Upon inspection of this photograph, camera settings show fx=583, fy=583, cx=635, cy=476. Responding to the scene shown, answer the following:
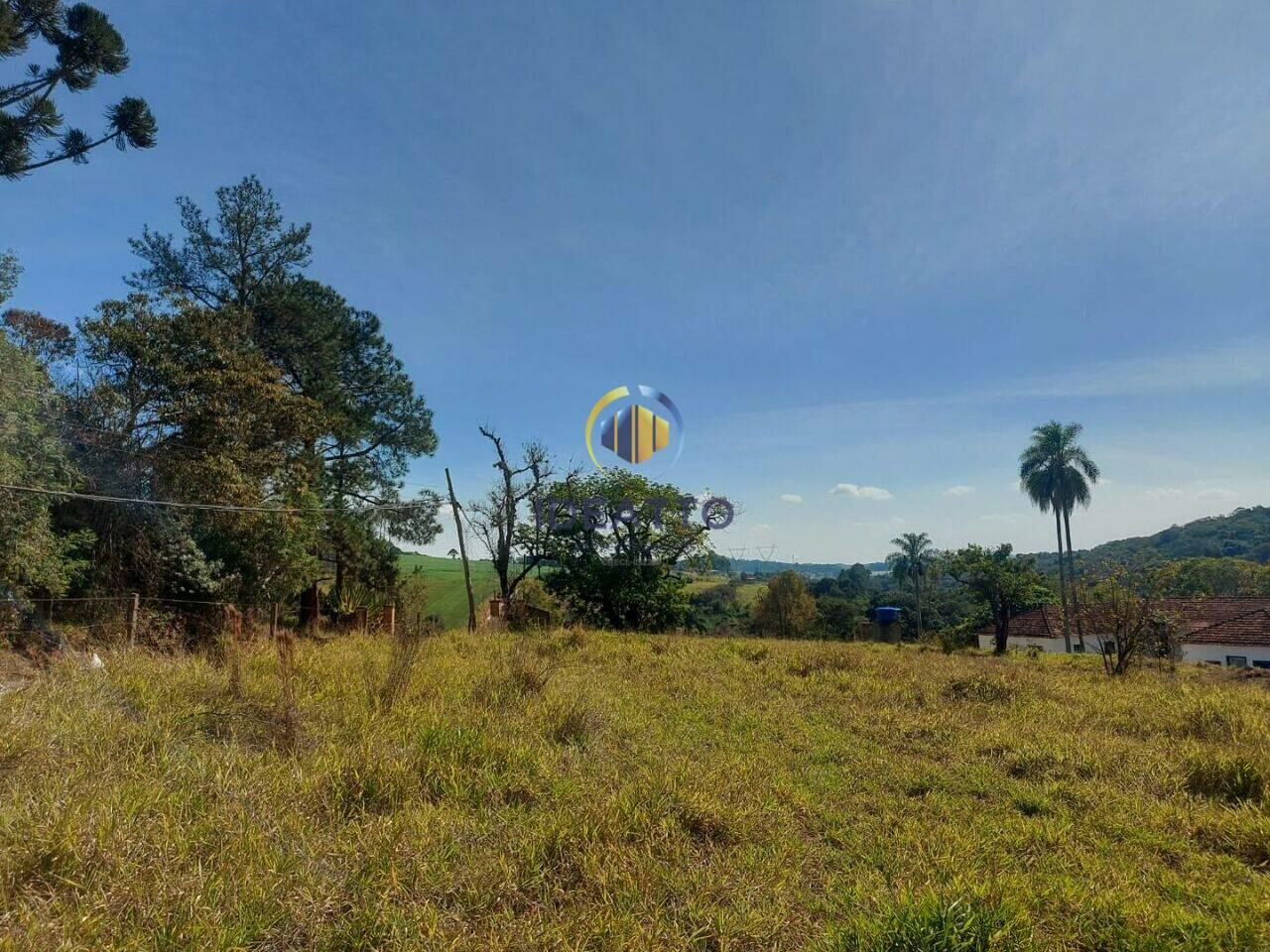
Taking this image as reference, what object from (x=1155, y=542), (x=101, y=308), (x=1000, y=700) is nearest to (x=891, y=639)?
(x=1000, y=700)

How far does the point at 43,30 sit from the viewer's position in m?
10.5

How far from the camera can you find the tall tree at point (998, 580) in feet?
97.9

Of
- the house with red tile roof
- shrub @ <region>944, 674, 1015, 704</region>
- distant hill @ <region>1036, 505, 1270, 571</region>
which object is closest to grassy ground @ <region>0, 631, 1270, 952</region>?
shrub @ <region>944, 674, 1015, 704</region>

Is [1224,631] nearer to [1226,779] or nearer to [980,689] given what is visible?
[980,689]

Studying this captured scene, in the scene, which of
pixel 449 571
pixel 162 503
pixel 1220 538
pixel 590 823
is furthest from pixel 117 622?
pixel 1220 538

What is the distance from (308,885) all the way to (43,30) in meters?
15.6

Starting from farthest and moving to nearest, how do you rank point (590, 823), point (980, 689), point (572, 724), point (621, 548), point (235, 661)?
point (621, 548) < point (980, 689) < point (235, 661) < point (572, 724) < point (590, 823)

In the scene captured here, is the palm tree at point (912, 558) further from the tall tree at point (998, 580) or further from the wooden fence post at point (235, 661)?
the wooden fence post at point (235, 661)

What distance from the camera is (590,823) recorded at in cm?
337

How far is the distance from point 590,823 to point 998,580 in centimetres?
A: 3280

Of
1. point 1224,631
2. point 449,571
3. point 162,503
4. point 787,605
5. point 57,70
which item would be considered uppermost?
point 57,70

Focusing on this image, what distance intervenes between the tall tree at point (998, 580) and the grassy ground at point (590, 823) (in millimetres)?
26498

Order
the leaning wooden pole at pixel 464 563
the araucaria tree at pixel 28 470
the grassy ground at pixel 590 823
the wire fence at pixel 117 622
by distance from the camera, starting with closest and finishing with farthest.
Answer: the grassy ground at pixel 590 823, the araucaria tree at pixel 28 470, the wire fence at pixel 117 622, the leaning wooden pole at pixel 464 563

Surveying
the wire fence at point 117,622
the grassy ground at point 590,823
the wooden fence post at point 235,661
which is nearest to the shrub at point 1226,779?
the grassy ground at point 590,823
